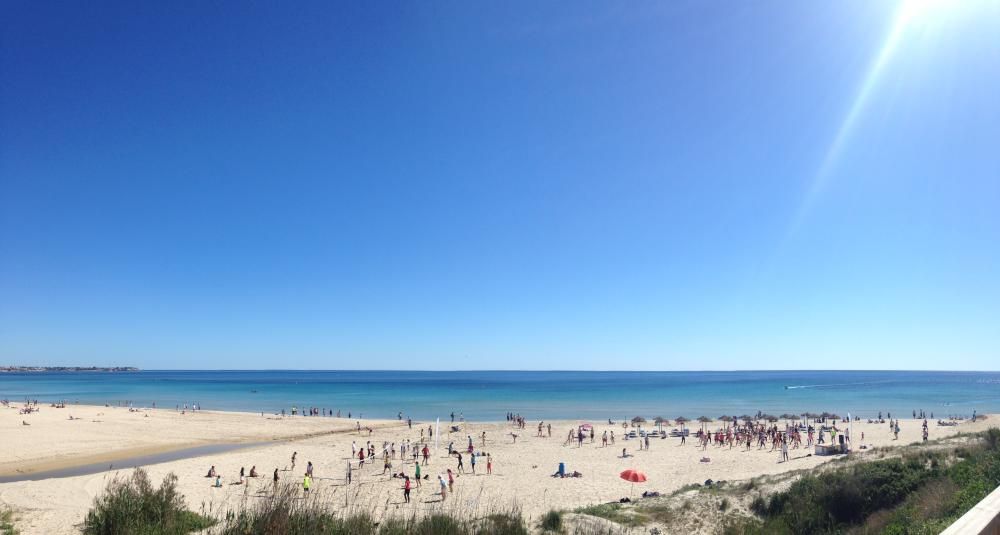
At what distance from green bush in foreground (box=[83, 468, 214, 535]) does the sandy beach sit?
6.27 feet

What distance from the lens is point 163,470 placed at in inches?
936

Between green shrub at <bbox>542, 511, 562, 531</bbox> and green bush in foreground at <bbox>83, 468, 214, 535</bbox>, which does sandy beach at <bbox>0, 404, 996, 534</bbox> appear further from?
green bush in foreground at <bbox>83, 468, 214, 535</bbox>

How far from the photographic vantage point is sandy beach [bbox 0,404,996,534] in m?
17.2

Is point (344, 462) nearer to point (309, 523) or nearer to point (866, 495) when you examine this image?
point (309, 523)

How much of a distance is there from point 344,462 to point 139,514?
1918 cm

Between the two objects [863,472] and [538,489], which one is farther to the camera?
[538,489]

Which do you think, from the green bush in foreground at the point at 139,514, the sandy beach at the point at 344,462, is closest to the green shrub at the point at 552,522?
the sandy beach at the point at 344,462

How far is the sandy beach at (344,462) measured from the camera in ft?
56.4

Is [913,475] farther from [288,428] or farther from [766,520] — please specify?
[288,428]

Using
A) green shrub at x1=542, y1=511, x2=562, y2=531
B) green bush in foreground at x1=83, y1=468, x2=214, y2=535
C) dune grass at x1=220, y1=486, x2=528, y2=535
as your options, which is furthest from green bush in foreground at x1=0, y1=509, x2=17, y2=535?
green shrub at x1=542, y1=511, x2=562, y2=531

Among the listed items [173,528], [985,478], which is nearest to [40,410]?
[173,528]

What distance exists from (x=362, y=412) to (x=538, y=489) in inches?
1745

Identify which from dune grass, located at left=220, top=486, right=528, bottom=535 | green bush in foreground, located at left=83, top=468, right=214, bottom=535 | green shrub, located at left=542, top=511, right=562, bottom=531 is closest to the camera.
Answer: dune grass, located at left=220, top=486, right=528, bottom=535

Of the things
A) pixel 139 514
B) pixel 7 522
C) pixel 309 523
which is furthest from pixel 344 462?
pixel 309 523
